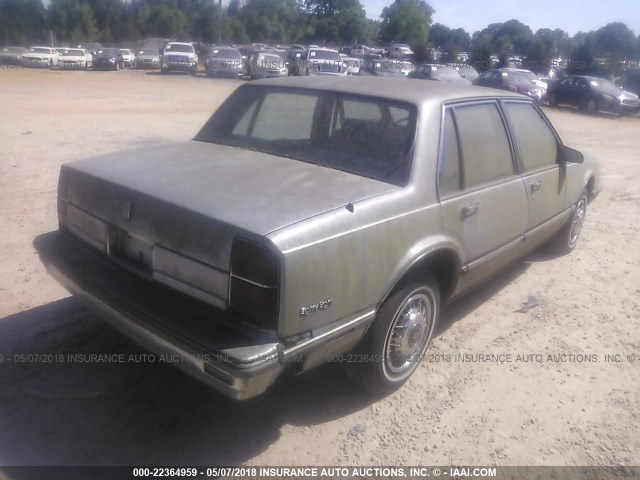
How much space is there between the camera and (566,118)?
20250 mm

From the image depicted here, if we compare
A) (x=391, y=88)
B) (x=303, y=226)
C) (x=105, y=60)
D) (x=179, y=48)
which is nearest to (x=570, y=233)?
(x=391, y=88)

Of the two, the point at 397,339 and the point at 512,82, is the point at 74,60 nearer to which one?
the point at 512,82

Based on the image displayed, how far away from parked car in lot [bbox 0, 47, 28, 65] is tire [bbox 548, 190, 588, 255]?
31385 mm

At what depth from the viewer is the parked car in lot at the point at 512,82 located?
23.2m

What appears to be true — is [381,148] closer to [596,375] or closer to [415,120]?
[415,120]

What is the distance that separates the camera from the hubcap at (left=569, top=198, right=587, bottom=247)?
559 centimetres

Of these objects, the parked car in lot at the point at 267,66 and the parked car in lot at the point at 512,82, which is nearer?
the parked car in lot at the point at 512,82

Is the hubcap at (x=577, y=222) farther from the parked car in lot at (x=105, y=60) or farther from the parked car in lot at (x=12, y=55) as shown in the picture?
the parked car in lot at (x=105, y=60)

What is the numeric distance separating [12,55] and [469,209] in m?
33.3

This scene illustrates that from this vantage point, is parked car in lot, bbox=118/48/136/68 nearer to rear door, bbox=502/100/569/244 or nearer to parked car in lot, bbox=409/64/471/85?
parked car in lot, bbox=409/64/471/85

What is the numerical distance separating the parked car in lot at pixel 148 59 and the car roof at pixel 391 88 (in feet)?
112

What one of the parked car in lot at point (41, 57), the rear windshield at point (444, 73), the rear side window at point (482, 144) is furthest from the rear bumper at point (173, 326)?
the parked car in lot at point (41, 57)

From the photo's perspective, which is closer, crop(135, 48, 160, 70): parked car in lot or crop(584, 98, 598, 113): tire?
Result: crop(584, 98, 598, 113): tire

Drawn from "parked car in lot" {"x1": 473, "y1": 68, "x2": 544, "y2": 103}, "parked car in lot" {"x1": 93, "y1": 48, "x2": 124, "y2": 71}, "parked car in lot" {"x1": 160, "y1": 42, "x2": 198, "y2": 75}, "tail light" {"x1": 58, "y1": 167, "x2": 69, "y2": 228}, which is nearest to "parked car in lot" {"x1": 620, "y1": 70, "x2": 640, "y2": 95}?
"parked car in lot" {"x1": 473, "y1": 68, "x2": 544, "y2": 103}
